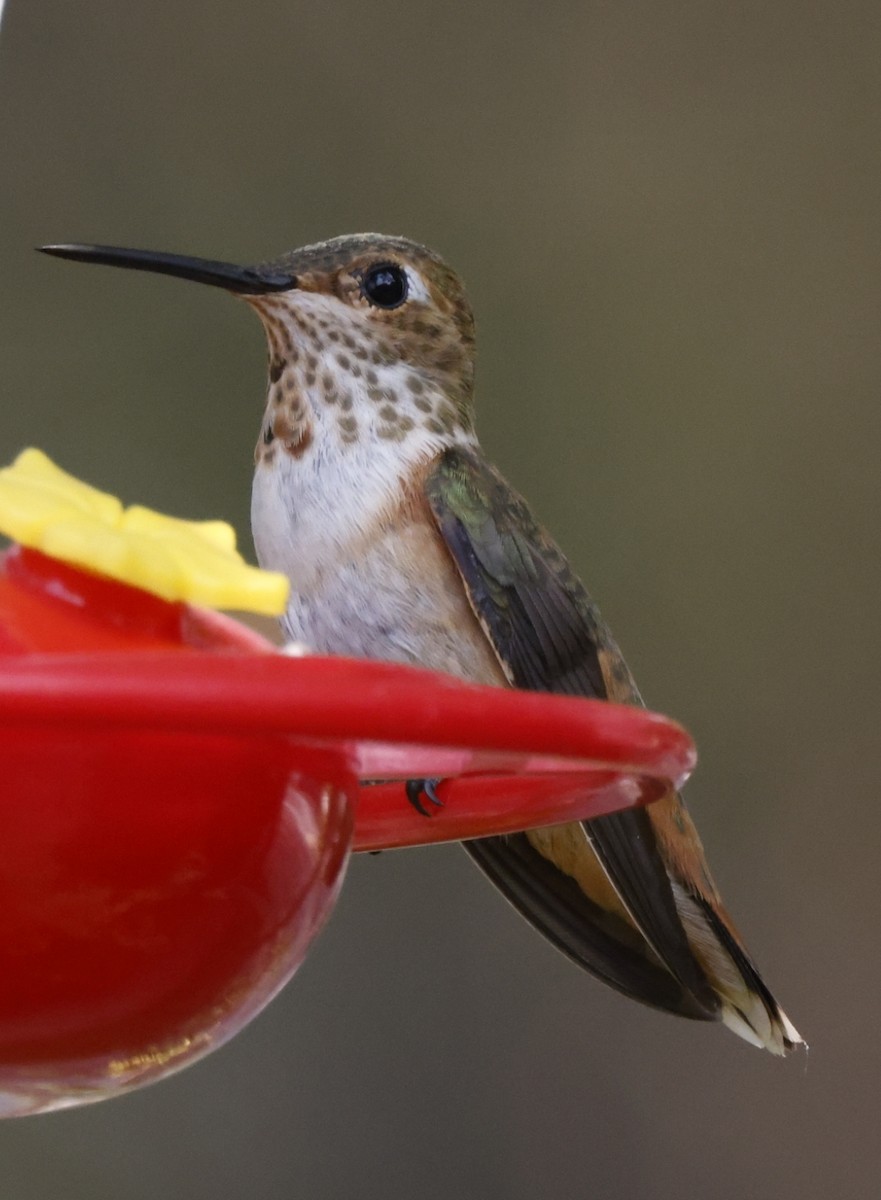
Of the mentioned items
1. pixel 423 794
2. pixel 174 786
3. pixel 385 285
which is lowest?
pixel 423 794

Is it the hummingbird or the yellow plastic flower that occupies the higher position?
the yellow plastic flower

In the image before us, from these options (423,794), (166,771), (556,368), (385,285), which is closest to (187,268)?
(385,285)

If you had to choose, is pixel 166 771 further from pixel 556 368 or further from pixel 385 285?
pixel 556 368

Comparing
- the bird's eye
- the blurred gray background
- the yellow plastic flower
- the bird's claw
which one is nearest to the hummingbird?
the bird's eye

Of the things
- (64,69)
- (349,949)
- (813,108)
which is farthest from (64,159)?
(349,949)

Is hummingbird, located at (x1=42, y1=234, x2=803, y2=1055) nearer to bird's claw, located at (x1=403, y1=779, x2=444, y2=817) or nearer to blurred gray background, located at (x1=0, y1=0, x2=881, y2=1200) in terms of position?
bird's claw, located at (x1=403, y1=779, x2=444, y2=817)

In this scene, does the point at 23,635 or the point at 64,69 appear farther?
the point at 64,69

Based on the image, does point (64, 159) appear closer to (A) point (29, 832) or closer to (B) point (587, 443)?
(B) point (587, 443)
